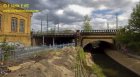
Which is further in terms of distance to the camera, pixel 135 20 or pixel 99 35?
pixel 99 35

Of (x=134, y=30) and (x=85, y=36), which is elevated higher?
(x=134, y=30)

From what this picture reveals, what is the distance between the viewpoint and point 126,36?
50.4 metres

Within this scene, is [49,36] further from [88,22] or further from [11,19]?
[88,22]

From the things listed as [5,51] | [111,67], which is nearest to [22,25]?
[111,67]

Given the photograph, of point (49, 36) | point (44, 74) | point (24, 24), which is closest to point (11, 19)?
point (24, 24)

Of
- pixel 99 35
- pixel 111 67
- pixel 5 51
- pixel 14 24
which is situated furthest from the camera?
pixel 99 35

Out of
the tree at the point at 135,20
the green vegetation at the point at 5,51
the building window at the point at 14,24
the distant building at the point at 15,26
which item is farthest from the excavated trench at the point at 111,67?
the building window at the point at 14,24

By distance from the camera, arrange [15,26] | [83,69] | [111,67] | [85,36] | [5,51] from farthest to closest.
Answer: [85,36] < [15,26] < [111,67] < [5,51] < [83,69]

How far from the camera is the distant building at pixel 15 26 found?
171ft

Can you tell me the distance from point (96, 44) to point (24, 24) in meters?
66.4

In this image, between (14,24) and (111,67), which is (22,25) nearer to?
(14,24)

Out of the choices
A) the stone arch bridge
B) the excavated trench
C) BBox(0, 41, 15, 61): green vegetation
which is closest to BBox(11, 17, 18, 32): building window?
the excavated trench

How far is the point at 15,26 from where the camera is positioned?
186 feet

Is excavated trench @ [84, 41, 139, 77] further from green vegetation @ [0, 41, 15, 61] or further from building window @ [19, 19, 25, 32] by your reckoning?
building window @ [19, 19, 25, 32]
